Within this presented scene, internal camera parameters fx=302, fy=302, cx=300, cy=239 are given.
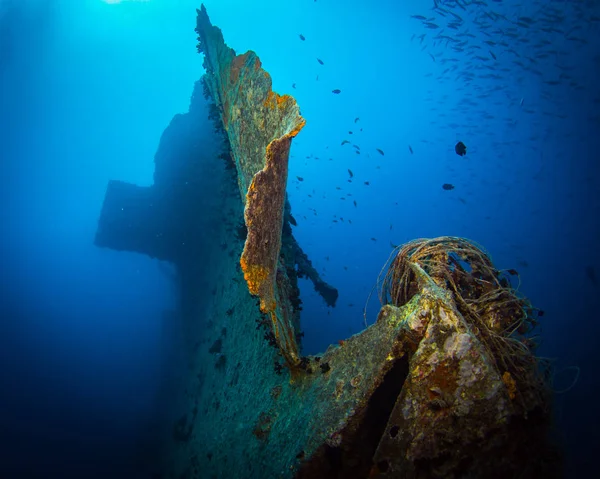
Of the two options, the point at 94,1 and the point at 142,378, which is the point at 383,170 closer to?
the point at 94,1

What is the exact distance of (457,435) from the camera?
1.79 metres

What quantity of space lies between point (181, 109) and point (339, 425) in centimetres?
11289

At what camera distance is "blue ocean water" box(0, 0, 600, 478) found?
18891 millimetres

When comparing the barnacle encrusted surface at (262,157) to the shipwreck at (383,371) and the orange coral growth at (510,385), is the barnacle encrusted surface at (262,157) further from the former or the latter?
the orange coral growth at (510,385)

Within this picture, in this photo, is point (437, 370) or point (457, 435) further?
point (437, 370)

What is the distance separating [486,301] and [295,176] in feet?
153

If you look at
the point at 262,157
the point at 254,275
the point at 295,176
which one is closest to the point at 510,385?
the point at 254,275

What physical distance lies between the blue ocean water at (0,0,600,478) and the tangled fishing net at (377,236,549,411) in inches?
12.6

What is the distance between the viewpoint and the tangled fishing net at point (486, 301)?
213 centimetres

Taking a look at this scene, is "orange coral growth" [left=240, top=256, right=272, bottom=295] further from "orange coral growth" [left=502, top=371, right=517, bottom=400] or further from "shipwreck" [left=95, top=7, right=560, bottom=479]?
"orange coral growth" [left=502, top=371, right=517, bottom=400]

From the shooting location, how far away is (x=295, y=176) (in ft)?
157

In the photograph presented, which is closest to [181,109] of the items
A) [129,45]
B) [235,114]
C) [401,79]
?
[129,45]

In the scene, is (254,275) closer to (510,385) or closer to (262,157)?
(262,157)

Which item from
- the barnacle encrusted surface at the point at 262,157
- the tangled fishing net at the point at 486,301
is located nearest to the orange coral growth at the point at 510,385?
the tangled fishing net at the point at 486,301
